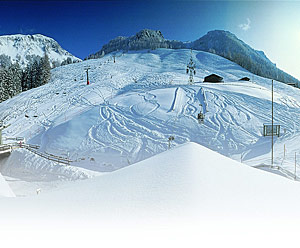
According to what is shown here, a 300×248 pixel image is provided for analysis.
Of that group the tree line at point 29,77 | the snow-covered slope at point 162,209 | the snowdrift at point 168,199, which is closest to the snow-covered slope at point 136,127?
the snowdrift at point 168,199

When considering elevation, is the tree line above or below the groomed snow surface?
above

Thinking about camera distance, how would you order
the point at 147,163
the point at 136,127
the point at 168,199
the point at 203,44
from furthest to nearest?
the point at 203,44 < the point at 136,127 < the point at 147,163 < the point at 168,199

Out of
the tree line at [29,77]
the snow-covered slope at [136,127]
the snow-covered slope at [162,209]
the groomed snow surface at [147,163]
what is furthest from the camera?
the tree line at [29,77]

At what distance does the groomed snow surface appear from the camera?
2840 mm

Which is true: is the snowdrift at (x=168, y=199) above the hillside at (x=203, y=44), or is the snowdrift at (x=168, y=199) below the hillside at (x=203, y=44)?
below

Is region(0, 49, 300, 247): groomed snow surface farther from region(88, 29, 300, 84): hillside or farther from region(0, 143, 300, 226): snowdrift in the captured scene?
region(88, 29, 300, 84): hillside

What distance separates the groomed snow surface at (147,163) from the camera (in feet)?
9.32

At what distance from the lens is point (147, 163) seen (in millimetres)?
5004

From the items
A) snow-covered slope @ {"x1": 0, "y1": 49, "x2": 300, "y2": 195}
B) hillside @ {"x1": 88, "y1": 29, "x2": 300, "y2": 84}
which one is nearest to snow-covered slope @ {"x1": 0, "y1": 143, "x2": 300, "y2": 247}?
snow-covered slope @ {"x1": 0, "y1": 49, "x2": 300, "y2": 195}

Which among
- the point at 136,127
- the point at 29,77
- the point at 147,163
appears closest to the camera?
the point at 147,163

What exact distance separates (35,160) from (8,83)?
35.6m

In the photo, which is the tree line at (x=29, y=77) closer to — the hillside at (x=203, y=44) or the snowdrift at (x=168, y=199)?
the hillside at (x=203, y=44)

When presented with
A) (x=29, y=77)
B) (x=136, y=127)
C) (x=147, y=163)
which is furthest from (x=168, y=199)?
(x=29, y=77)

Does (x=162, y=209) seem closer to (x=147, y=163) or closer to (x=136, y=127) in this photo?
(x=147, y=163)
